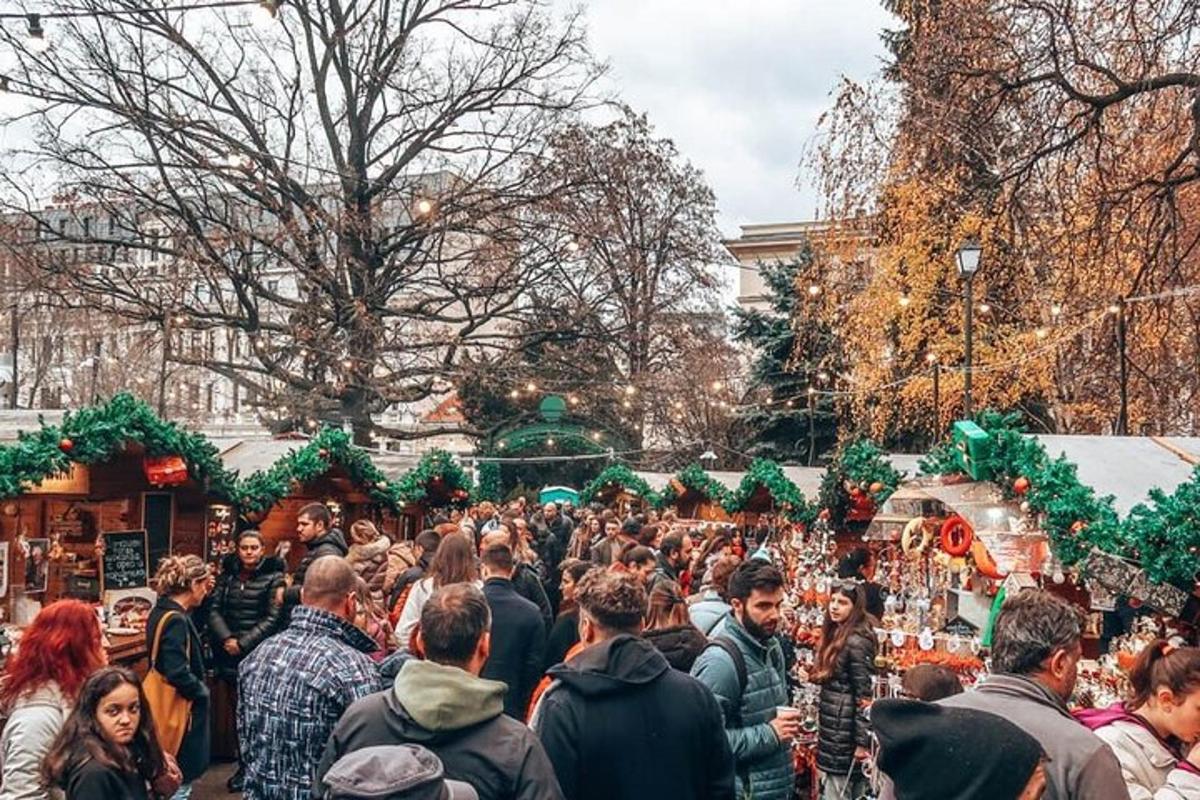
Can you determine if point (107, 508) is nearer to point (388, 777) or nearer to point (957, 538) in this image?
point (957, 538)

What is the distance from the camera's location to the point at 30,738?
154 inches

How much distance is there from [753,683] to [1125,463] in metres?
4.08

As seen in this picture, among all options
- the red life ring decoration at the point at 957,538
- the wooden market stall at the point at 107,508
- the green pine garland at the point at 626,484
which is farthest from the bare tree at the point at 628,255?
the red life ring decoration at the point at 957,538

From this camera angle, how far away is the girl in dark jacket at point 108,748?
3.54 metres

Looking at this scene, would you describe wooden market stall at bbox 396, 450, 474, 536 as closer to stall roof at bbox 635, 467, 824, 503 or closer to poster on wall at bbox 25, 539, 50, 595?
stall roof at bbox 635, 467, 824, 503

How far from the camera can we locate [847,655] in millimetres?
5793

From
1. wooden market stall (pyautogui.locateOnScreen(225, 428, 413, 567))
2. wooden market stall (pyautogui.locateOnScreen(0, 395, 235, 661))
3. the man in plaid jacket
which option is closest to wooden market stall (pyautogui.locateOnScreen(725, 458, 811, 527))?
wooden market stall (pyautogui.locateOnScreen(225, 428, 413, 567))

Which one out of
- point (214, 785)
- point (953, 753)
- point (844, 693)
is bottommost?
point (214, 785)

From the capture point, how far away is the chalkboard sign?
32.0 feet

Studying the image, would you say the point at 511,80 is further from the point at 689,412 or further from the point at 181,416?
the point at 181,416

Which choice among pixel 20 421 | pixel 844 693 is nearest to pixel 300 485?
pixel 20 421

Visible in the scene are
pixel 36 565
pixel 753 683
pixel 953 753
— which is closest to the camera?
pixel 953 753

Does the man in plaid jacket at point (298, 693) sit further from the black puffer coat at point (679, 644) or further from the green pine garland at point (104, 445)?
the green pine garland at point (104, 445)

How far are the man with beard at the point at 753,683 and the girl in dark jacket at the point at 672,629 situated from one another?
0.45 ft
